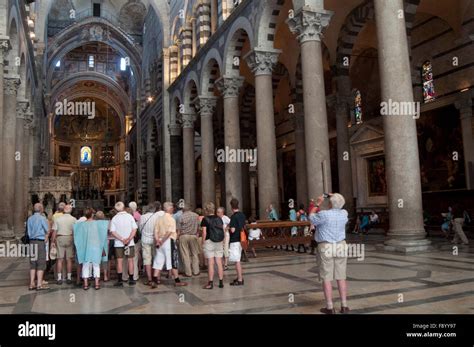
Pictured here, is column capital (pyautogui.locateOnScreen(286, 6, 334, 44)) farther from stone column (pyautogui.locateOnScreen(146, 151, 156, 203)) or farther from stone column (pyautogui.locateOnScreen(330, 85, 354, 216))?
stone column (pyautogui.locateOnScreen(146, 151, 156, 203))

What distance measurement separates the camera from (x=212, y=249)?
281 inches

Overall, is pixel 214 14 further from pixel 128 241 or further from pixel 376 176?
pixel 128 241

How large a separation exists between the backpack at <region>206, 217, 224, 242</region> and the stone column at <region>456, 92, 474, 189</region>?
39.1 feet

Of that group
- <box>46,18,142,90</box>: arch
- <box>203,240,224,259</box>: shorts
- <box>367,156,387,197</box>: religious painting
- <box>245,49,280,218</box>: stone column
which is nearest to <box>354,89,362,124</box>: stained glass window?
<box>367,156,387,197</box>: religious painting

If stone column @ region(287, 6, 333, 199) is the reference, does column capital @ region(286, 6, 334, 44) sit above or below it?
above

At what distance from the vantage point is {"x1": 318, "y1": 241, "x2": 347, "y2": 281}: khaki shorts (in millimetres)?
4973

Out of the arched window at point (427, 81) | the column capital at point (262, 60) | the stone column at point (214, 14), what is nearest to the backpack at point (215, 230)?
the column capital at point (262, 60)

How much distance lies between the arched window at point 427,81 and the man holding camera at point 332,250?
14.4 meters

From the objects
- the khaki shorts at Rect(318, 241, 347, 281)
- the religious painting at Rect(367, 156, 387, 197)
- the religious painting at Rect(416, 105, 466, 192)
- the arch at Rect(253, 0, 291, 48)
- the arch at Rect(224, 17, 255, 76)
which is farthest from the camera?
the religious painting at Rect(367, 156, 387, 197)

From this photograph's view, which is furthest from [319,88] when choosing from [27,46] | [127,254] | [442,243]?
[27,46]

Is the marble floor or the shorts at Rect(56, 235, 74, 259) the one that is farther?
the shorts at Rect(56, 235, 74, 259)

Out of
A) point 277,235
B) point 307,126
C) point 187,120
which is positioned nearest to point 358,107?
point 187,120

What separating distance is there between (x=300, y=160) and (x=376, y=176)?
3.59 meters
